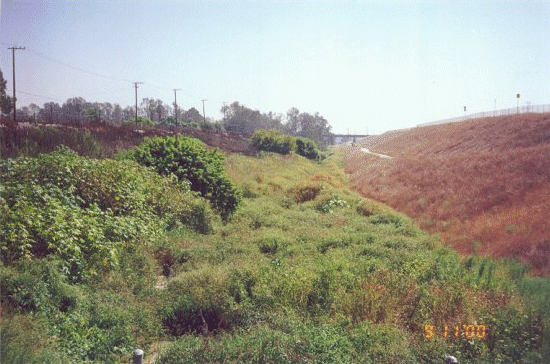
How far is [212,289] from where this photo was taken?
6.19m

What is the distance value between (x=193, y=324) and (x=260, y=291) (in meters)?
1.04

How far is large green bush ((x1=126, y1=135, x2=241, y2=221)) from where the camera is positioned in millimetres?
12500

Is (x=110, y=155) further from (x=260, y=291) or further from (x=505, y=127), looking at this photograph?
(x=505, y=127)

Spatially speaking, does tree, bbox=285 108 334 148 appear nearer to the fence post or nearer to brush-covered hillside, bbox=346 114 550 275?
brush-covered hillside, bbox=346 114 550 275

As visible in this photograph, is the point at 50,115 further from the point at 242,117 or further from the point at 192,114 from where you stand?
the point at 192,114

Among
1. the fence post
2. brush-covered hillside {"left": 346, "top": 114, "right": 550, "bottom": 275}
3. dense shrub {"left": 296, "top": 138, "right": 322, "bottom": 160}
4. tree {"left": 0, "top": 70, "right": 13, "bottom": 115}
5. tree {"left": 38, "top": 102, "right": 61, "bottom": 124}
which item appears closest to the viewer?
the fence post

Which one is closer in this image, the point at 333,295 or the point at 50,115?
the point at 333,295

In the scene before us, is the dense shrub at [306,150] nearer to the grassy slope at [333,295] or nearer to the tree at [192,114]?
the grassy slope at [333,295]

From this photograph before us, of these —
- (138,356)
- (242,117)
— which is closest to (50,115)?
(138,356)

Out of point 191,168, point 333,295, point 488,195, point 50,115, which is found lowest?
point 333,295
